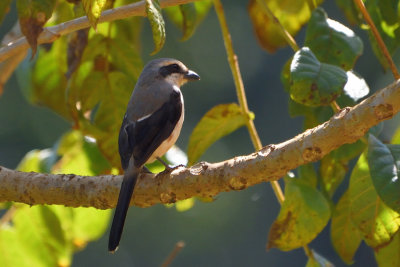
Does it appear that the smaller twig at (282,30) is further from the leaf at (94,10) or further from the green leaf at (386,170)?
the leaf at (94,10)

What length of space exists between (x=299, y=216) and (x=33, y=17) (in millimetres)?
1093

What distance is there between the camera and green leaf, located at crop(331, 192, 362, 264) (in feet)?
9.65

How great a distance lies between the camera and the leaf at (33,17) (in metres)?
2.24

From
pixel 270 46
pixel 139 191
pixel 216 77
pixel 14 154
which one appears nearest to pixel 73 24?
pixel 139 191

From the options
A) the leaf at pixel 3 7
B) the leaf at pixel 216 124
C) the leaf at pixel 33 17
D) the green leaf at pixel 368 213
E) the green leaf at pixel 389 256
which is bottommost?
the green leaf at pixel 389 256

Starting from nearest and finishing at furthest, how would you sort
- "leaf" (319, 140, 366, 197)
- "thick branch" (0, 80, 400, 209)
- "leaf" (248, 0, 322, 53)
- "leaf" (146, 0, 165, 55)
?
"leaf" (146, 0, 165, 55) → "thick branch" (0, 80, 400, 209) → "leaf" (319, 140, 366, 197) → "leaf" (248, 0, 322, 53)

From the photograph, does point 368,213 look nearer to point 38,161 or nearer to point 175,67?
point 38,161

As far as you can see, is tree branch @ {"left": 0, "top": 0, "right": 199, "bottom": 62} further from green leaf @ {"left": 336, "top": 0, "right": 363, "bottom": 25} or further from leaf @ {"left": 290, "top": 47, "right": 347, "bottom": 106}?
green leaf @ {"left": 336, "top": 0, "right": 363, "bottom": 25}

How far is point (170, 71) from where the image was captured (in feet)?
14.1

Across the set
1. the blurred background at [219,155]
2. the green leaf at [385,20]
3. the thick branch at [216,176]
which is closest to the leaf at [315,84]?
the thick branch at [216,176]

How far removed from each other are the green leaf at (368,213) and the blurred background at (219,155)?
250 inches

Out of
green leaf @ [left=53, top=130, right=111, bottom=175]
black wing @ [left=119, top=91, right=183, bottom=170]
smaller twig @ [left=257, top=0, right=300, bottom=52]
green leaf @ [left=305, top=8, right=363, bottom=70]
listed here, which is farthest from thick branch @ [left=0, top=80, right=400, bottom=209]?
green leaf @ [left=305, top=8, right=363, bottom=70]

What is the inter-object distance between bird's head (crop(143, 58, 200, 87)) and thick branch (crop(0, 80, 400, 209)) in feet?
4.18

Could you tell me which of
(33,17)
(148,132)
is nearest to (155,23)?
(33,17)
